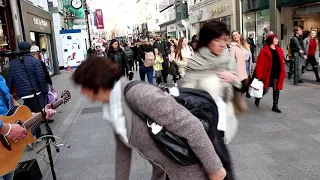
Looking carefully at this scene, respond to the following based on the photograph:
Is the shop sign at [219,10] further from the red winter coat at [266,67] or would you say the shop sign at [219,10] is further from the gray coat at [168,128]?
the gray coat at [168,128]

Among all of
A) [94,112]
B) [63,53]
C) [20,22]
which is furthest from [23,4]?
[63,53]

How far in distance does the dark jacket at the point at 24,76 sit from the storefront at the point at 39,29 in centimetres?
582

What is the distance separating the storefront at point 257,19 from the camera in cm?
1631

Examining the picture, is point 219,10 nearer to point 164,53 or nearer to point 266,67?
point 164,53

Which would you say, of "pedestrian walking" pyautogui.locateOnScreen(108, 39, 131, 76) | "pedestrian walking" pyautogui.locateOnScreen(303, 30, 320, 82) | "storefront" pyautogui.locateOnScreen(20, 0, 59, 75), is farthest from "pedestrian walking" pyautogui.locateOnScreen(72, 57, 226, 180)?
"storefront" pyautogui.locateOnScreen(20, 0, 59, 75)

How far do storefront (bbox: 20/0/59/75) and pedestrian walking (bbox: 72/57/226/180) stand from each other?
10101mm

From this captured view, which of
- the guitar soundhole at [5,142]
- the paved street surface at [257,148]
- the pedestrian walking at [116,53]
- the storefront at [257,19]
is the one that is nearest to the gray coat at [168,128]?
the guitar soundhole at [5,142]

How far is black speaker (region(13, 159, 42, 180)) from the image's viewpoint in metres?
3.54

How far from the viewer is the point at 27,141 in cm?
338

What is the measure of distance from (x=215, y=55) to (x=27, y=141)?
7.71 ft

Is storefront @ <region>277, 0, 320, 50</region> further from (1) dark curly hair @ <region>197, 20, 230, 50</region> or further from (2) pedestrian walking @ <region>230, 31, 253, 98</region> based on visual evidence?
(1) dark curly hair @ <region>197, 20, 230, 50</region>

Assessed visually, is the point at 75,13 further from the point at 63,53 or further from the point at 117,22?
the point at 117,22

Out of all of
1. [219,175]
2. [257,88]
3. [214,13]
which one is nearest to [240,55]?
[257,88]

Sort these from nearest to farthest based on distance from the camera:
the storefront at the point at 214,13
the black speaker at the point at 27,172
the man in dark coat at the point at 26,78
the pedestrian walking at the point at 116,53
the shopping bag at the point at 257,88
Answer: the black speaker at the point at 27,172
the man in dark coat at the point at 26,78
the shopping bag at the point at 257,88
the pedestrian walking at the point at 116,53
the storefront at the point at 214,13
